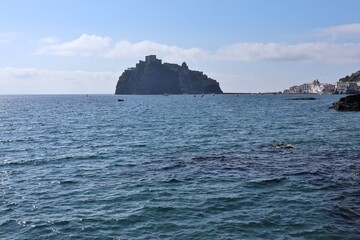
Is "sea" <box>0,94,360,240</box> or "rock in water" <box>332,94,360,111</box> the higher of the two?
"rock in water" <box>332,94,360,111</box>

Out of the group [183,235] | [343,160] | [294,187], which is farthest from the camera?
[343,160]

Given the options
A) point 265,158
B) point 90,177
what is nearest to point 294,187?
point 265,158

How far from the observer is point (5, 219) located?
20.9 m

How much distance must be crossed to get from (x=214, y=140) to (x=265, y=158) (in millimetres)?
15046

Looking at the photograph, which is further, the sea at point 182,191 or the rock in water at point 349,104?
the rock in water at point 349,104

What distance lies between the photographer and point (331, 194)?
2452 centimetres

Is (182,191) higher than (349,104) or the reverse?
the reverse

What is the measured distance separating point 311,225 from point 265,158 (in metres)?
17.8

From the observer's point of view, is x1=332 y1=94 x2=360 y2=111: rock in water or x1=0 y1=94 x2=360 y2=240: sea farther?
x1=332 y1=94 x2=360 y2=111: rock in water

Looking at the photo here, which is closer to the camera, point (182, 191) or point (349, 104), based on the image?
point (182, 191)

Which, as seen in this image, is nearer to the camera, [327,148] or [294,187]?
[294,187]

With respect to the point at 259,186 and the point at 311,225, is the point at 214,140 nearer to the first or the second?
the point at 259,186

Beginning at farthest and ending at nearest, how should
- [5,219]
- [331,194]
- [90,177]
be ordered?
[90,177] → [331,194] → [5,219]

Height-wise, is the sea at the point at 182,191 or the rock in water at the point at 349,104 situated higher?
the rock in water at the point at 349,104
